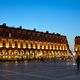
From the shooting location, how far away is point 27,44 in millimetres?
116938

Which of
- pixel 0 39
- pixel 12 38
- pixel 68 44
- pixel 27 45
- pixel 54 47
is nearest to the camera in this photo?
pixel 0 39

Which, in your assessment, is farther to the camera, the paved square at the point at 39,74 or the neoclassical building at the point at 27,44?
the neoclassical building at the point at 27,44

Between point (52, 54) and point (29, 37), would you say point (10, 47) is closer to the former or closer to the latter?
point (29, 37)

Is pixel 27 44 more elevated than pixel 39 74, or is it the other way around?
pixel 27 44

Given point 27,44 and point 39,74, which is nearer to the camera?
point 39,74

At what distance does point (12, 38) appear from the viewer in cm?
10794

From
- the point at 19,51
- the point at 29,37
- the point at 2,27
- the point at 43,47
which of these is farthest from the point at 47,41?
the point at 2,27

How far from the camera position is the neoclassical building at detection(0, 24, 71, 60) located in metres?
105

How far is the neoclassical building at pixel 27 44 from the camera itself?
104562 mm

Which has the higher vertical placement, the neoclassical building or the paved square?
the neoclassical building

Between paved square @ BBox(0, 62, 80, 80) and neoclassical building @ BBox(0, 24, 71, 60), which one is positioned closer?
paved square @ BBox(0, 62, 80, 80)

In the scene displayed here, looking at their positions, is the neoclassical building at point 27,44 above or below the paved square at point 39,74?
above

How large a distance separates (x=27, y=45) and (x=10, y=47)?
12.2 metres

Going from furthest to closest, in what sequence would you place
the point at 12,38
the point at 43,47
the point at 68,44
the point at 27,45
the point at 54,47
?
the point at 68,44 < the point at 54,47 < the point at 43,47 < the point at 27,45 < the point at 12,38
